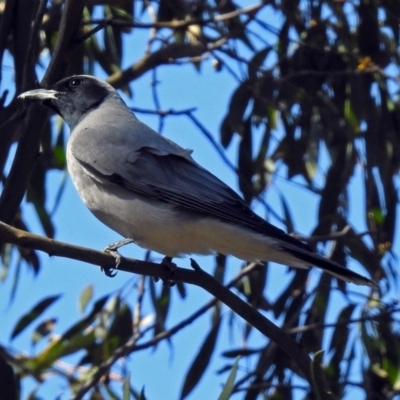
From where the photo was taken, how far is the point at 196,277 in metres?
2.88

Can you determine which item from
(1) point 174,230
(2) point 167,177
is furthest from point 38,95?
(1) point 174,230

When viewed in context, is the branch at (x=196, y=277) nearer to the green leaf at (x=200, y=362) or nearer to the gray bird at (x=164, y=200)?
the gray bird at (x=164, y=200)

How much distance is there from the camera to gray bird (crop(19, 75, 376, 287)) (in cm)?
329

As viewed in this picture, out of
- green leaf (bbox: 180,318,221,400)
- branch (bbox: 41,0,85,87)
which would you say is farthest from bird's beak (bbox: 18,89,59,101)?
green leaf (bbox: 180,318,221,400)

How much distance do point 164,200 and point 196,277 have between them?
65cm

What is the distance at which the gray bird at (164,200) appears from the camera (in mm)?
3293

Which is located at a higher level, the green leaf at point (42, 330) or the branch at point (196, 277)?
the green leaf at point (42, 330)

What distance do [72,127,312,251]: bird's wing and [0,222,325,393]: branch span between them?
0.40 meters

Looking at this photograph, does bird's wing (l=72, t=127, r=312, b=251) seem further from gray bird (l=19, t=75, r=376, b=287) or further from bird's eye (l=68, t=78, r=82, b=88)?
bird's eye (l=68, t=78, r=82, b=88)

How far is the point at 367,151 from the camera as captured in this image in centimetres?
446

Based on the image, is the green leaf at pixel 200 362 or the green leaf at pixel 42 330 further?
the green leaf at pixel 42 330

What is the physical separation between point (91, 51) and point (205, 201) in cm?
Result: 169

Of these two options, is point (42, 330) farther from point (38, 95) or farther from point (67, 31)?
point (67, 31)

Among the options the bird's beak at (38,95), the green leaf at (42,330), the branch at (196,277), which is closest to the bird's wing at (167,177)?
the bird's beak at (38,95)
